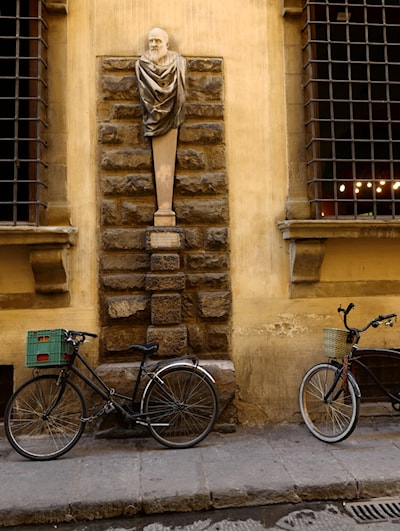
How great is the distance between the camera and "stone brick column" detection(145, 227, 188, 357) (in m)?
4.69

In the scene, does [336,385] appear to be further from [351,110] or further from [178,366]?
[351,110]

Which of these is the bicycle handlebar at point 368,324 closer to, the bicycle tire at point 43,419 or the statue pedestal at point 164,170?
the statue pedestal at point 164,170

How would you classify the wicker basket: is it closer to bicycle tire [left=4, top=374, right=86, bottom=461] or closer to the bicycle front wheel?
the bicycle front wheel

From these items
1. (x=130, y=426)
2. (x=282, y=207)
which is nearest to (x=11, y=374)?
(x=130, y=426)

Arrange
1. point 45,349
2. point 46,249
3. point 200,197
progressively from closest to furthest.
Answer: point 45,349
point 46,249
point 200,197

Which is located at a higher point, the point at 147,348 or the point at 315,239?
the point at 315,239

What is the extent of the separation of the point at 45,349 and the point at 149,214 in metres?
1.77

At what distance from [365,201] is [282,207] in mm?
931

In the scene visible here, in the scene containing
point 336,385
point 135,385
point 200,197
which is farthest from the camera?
point 200,197

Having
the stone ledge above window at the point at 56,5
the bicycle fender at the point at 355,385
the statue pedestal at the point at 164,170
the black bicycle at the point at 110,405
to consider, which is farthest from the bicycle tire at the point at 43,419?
the stone ledge above window at the point at 56,5

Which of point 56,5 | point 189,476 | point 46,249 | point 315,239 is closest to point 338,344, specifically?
point 315,239

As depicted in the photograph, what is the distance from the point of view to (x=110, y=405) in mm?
4320

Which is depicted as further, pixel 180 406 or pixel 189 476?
pixel 180 406

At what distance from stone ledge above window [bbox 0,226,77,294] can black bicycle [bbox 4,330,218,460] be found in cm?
72
